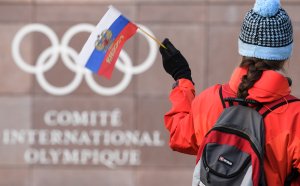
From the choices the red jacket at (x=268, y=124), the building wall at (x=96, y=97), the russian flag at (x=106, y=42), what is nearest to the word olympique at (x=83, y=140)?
the building wall at (x=96, y=97)

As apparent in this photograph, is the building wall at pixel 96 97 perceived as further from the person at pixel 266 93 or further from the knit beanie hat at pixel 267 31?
the knit beanie hat at pixel 267 31

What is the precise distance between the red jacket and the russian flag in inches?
23.2

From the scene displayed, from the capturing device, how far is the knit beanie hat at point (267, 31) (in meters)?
2.94

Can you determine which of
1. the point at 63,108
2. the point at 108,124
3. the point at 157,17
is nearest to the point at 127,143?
the point at 108,124

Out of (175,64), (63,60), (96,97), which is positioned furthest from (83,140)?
(175,64)

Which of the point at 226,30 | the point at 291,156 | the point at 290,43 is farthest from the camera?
the point at 226,30

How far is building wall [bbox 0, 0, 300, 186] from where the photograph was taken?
8.23 m

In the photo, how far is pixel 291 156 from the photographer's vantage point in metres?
2.80

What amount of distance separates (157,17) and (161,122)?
1129mm

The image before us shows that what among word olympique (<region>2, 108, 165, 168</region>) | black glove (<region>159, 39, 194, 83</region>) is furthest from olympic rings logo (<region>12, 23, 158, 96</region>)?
black glove (<region>159, 39, 194, 83</region>)

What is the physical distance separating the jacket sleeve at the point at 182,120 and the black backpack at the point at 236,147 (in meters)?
0.17

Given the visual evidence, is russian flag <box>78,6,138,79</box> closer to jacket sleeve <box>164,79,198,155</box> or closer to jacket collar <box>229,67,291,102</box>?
jacket sleeve <box>164,79,198,155</box>

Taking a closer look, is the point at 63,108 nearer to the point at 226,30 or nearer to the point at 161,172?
the point at 161,172

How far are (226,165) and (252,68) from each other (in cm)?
40
